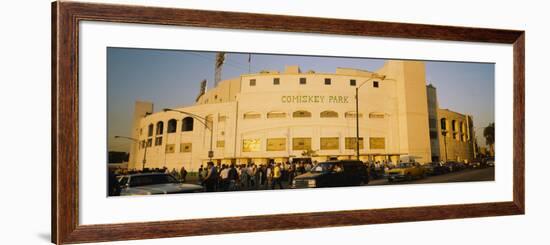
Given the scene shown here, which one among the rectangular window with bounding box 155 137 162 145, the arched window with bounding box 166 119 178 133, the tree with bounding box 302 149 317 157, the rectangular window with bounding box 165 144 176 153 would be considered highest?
the arched window with bounding box 166 119 178 133

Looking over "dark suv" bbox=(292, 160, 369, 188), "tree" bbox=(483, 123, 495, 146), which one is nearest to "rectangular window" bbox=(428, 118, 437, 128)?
"tree" bbox=(483, 123, 495, 146)

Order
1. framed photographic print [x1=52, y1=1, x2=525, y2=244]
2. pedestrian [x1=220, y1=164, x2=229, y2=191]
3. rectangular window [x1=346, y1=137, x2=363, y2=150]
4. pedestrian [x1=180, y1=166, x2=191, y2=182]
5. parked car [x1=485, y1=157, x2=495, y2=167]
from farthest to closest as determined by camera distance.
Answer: parked car [x1=485, y1=157, x2=495, y2=167] → rectangular window [x1=346, y1=137, x2=363, y2=150] → pedestrian [x1=220, y1=164, x2=229, y2=191] → pedestrian [x1=180, y1=166, x2=191, y2=182] → framed photographic print [x1=52, y1=1, x2=525, y2=244]

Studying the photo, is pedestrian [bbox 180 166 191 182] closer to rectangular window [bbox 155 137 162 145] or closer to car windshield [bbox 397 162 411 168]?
rectangular window [bbox 155 137 162 145]

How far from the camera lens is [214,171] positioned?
6.75 metres

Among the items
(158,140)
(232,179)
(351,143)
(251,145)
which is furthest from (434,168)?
(158,140)

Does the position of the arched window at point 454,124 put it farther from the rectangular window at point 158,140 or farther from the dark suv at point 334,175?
the rectangular window at point 158,140

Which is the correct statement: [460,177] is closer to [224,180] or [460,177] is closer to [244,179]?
[244,179]

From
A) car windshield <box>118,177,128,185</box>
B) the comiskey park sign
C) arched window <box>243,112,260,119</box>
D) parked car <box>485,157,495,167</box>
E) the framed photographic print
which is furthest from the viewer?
parked car <box>485,157,495,167</box>

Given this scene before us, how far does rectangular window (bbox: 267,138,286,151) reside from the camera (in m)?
6.96

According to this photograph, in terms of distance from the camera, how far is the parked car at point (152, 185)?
6.39 meters

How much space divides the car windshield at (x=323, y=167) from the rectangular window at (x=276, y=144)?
0.35 meters

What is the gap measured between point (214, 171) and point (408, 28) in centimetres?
238

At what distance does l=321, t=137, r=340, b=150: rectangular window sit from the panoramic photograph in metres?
0.01

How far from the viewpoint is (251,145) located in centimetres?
691
